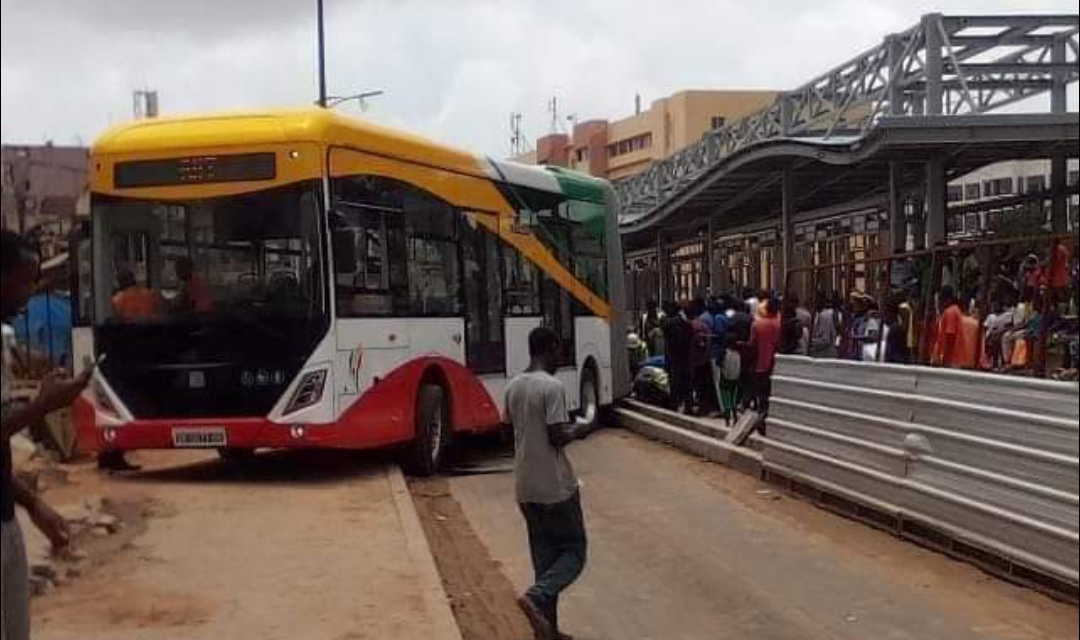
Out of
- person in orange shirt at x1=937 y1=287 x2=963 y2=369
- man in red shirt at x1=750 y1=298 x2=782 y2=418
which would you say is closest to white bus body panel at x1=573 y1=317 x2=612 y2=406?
man in red shirt at x1=750 y1=298 x2=782 y2=418

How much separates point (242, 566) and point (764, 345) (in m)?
7.58

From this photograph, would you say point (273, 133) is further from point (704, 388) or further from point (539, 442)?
point (704, 388)

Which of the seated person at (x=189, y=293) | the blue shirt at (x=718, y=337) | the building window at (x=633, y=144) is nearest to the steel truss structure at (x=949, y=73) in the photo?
the seated person at (x=189, y=293)

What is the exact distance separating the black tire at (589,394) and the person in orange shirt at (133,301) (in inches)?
295

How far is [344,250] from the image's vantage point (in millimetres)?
11344

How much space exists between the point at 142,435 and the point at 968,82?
31.3ft

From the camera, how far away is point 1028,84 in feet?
10.2

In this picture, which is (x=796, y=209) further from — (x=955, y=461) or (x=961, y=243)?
(x=961, y=243)

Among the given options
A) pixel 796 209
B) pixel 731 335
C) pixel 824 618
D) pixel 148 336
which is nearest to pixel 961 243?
pixel 796 209

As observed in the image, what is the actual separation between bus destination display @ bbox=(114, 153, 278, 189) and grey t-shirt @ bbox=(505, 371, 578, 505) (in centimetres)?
490

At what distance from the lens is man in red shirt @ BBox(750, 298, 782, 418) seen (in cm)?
1421

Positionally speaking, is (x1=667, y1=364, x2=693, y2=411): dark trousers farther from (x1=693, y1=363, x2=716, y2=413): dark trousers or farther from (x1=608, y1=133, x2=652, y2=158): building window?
(x1=608, y1=133, x2=652, y2=158): building window

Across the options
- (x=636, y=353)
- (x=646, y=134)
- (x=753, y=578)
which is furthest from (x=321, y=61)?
(x=646, y=134)

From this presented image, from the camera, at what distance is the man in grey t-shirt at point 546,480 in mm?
6789
